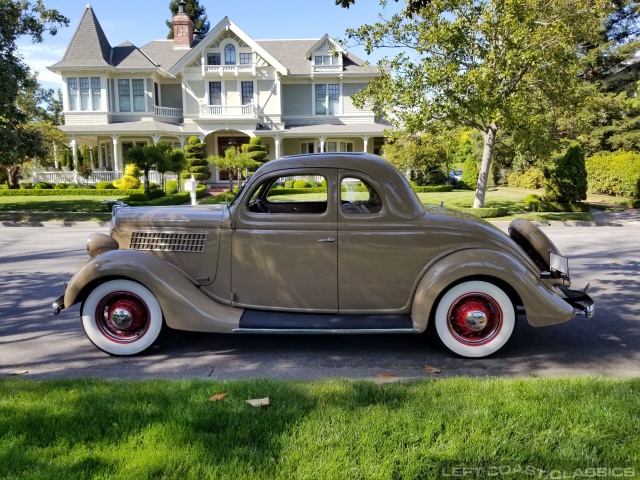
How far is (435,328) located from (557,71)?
13.7 metres

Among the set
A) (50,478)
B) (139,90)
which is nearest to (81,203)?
(139,90)

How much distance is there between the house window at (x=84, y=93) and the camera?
102ft

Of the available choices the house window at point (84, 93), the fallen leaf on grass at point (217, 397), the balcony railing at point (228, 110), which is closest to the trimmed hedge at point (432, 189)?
the balcony railing at point (228, 110)

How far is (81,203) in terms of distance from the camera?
2148cm

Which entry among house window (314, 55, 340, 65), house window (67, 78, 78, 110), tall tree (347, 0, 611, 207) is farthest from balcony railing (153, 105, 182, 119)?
tall tree (347, 0, 611, 207)

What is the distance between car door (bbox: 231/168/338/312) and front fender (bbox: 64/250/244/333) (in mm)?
311

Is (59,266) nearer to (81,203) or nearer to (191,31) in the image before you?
(81,203)

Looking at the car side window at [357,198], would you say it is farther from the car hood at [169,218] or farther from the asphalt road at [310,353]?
the asphalt road at [310,353]

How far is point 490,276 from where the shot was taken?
4.55 metres

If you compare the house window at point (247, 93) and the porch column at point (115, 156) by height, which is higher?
the house window at point (247, 93)

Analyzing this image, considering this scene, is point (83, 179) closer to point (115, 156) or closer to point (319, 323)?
point (115, 156)

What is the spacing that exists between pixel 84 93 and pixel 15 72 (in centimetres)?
1470

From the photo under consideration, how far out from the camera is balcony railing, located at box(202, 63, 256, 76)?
30984 millimetres

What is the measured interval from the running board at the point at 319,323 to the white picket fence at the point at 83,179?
2801 centimetres
